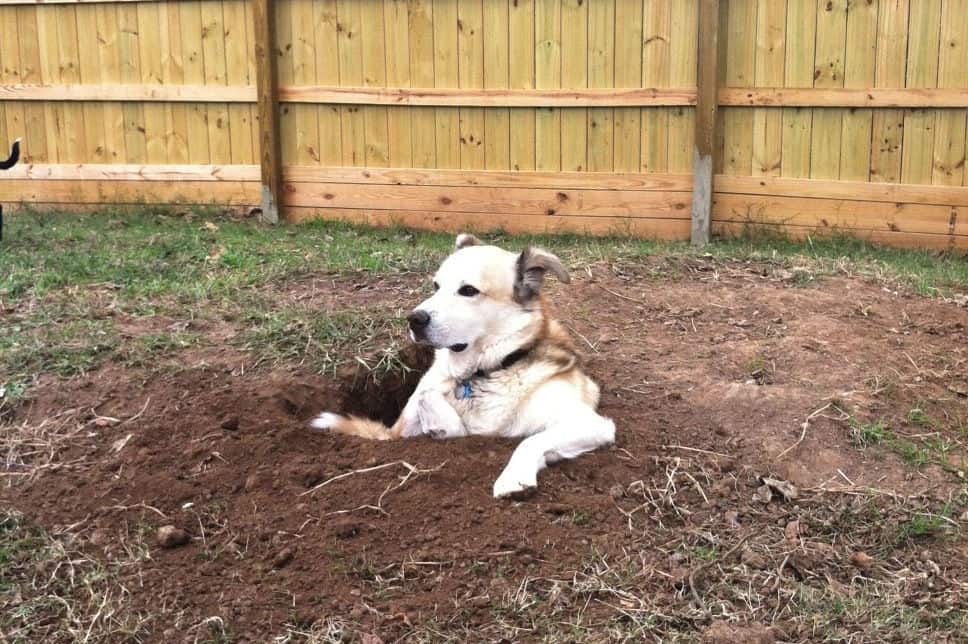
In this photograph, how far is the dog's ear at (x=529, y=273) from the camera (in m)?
4.39

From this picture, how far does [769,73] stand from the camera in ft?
28.3

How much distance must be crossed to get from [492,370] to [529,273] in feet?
1.50

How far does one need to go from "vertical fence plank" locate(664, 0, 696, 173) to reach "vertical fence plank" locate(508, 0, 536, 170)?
1236mm

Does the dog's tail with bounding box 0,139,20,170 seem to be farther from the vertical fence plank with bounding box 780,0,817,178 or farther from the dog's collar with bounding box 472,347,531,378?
the vertical fence plank with bounding box 780,0,817,178

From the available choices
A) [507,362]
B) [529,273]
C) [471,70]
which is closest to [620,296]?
[529,273]

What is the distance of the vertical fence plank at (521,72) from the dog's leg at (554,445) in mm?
5278

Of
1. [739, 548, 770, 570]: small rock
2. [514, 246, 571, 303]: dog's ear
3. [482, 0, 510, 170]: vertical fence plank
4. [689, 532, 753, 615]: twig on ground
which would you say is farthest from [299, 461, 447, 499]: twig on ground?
[482, 0, 510, 170]: vertical fence plank

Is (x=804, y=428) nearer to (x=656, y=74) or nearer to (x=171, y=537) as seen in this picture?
(x=171, y=537)

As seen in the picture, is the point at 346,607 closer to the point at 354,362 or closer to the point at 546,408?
the point at 546,408

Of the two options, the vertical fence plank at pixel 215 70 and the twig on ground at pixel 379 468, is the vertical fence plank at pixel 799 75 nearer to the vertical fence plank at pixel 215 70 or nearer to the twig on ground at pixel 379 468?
the vertical fence plank at pixel 215 70

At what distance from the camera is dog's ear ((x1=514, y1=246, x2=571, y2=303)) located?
439 cm

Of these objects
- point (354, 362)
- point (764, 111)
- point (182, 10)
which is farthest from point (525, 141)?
point (354, 362)

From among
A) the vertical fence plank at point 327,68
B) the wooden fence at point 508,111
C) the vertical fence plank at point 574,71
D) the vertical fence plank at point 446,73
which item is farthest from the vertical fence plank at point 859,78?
the vertical fence plank at point 327,68

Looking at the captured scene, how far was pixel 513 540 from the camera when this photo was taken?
3.52 meters
